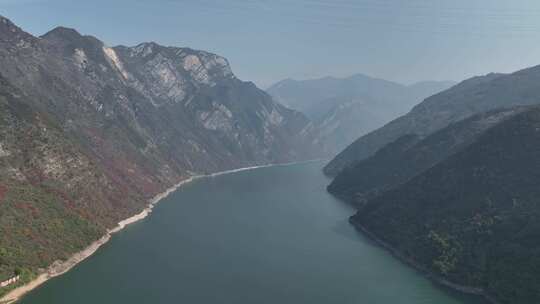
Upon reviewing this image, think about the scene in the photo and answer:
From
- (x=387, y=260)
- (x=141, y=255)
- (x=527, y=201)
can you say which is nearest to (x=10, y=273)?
(x=141, y=255)

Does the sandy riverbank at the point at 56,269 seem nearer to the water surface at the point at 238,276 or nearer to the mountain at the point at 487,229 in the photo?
the water surface at the point at 238,276

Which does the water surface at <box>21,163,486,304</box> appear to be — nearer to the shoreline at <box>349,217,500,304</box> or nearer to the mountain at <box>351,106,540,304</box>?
the shoreline at <box>349,217,500,304</box>

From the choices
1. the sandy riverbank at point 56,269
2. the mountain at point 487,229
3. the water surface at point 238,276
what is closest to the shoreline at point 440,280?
the mountain at point 487,229

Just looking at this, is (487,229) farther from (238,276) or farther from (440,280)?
(238,276)

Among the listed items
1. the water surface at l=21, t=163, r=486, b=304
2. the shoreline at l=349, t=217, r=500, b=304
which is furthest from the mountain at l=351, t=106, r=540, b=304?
the water surface at l=21, t=163, r=486, b=304

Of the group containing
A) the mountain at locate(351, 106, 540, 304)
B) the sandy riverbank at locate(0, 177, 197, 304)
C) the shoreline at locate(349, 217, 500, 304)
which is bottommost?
the shoreline at locate(349, 217, 500, 304)

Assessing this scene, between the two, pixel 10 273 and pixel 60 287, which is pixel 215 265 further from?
pixel 10 273

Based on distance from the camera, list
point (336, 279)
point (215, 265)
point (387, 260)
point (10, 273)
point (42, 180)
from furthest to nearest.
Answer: point (42, 180) < point (387, 260) < point (215, 265) < point (336, 279) < point (10, 273)

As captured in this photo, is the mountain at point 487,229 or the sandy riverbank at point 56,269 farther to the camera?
the mountain at point 487,229
